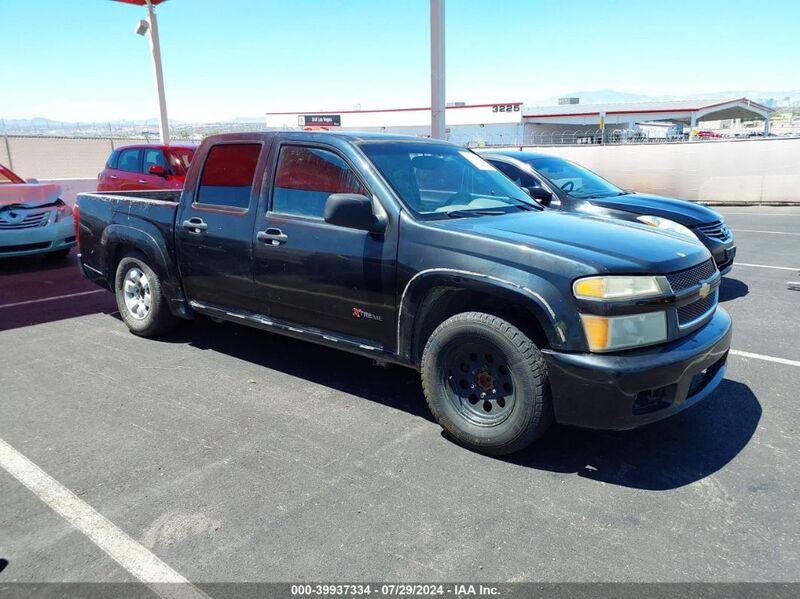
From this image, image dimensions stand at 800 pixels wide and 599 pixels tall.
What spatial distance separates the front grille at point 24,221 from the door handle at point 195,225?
5538mm

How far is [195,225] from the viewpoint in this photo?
4.87 m

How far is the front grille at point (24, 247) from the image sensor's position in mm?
8836

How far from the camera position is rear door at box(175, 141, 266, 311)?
14.9 ft

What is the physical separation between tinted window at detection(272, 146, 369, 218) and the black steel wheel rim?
4.11 ft

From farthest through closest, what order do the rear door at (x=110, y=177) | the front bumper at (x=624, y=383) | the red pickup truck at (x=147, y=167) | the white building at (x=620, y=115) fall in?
1. the white building at (x=620, y=115)
2. the rear door at (x=110, y=177)
3. the red pickup truck at (x=147, y=167)
4. the front bumper at (x=624, y=383)

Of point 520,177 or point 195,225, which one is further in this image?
point 520,177

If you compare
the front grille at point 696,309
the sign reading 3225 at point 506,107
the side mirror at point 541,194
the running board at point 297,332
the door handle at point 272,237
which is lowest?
the running board at point 297,332

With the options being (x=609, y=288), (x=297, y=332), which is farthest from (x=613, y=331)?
(x=297, y=332)

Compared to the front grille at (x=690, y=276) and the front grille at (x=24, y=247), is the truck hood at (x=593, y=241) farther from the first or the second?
the front grille at (x=24, y=247)

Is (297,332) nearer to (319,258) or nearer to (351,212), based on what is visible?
(319,258)

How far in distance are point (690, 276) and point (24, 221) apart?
9177 millimetres

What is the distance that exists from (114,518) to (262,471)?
75 centimetres

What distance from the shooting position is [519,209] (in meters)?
4.32

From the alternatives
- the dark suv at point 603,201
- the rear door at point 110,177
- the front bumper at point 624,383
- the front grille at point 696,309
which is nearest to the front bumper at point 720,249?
the dark suv at point 603,201
